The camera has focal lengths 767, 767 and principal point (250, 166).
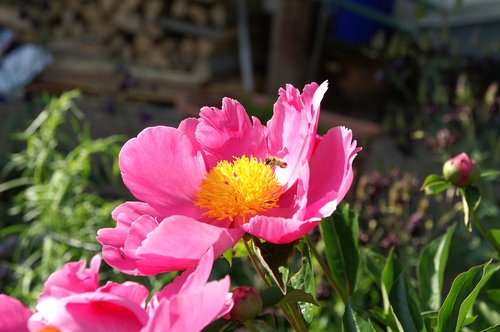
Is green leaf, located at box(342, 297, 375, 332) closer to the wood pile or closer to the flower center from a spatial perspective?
the flower center

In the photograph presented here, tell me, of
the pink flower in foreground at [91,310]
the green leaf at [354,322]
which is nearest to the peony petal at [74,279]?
the pink flower in foreground at [91,310]

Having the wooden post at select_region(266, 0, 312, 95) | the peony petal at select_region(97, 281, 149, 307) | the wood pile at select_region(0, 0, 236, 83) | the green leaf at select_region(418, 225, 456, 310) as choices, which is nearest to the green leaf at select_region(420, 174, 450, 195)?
the green leaf at select_region(418, 225, 456, 310)

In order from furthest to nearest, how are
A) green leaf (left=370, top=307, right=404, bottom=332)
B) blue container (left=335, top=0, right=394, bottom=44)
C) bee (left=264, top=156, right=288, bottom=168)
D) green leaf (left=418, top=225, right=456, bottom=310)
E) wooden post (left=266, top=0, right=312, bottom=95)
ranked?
blue container (left=335, top=0, right=394, bottom=44) < wooden post (left=266, top=0, right=312, bottom=95) < green leaf (left=418, top=225, right=456, bottom=310) < green leaf (left=370, top=307, right=404, bottom=332) < bee (left=264, top=156, right=288, bottom=168)

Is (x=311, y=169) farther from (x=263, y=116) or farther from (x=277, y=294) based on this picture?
(x=263, y=116)

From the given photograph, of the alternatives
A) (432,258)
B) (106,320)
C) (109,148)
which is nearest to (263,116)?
(109,148)

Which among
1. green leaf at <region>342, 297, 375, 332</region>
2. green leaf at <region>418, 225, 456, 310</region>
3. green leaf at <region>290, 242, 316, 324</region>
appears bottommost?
green leaf at <region>418, 225, 456, 310</region>

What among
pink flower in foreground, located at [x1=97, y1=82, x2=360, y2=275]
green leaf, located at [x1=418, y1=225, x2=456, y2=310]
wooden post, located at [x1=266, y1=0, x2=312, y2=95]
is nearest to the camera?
pink flower in foreground, located at [x1=97, y1=82, x2=360, y2=275]
